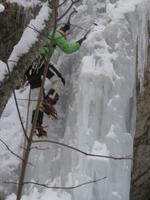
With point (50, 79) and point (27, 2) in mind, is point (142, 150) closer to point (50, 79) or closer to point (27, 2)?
point (50, 79)

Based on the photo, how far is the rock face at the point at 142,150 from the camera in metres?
4.96

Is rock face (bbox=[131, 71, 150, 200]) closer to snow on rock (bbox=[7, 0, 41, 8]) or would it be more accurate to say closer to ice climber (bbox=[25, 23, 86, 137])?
ice climber (bbox=[25, 23, 86, 137])

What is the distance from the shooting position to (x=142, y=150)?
202 inches

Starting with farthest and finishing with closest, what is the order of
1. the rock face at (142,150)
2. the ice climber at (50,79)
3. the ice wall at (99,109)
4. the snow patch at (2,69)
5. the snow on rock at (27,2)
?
the rock face at (142,150) < the ice wall at (99,109) < the ice climber at (50,79) < the snow on rock at (27,2) < the snow patch at (2,69)

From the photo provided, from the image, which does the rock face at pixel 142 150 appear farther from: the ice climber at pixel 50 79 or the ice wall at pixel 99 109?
the ice climber at pixel 50 79

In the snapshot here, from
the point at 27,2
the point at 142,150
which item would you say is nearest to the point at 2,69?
the point at 27,2

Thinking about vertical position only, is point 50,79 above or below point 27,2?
below

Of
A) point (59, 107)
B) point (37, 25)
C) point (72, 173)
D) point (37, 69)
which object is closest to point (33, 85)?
point (37, 69)

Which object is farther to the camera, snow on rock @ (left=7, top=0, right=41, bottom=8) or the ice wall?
the ice wall

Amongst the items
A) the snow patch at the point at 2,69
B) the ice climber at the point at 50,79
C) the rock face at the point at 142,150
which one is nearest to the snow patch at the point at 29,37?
the snow patch at the point at 2,69

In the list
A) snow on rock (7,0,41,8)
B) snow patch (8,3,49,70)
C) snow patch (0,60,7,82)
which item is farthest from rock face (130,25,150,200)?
snow patch (0,60,7,82)

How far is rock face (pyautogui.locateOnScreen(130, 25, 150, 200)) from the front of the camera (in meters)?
4.96

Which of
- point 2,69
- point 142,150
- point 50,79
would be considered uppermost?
point 2,69

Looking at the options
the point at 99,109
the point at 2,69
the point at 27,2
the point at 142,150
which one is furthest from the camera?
the point at 142,150
